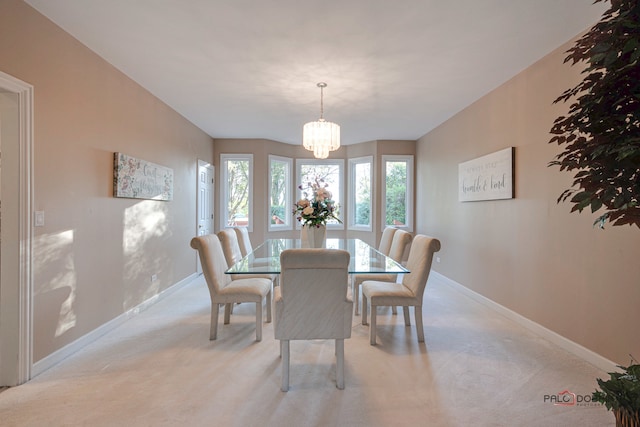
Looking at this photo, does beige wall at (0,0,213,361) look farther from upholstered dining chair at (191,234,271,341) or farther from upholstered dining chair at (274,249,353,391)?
upholstered dining chair at (274,249,353,391)

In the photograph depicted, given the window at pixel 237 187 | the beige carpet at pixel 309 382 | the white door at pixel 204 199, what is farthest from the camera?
the window at pixel 237 187

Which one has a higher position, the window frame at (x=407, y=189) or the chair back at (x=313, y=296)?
the window frame at (x=407, y=189)

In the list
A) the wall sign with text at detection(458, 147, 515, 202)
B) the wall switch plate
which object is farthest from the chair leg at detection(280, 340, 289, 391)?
the wall sign with text at detection(458, 147, 515, 202)

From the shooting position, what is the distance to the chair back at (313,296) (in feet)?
6.54

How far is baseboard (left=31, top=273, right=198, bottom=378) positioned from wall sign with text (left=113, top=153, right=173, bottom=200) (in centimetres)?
122

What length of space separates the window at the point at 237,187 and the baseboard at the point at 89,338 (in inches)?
90.6

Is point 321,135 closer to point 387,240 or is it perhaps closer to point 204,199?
point 387,240

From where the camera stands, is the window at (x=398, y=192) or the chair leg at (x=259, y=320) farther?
the window at (x=398, y=192)

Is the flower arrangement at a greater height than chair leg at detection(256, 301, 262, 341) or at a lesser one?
greater

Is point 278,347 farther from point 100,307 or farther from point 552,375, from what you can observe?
point 552,375

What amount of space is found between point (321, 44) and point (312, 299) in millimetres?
2083

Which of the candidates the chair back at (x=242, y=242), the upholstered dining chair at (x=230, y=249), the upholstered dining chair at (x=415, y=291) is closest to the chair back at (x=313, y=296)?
the upholstered dining chair at (x=415, y=291)

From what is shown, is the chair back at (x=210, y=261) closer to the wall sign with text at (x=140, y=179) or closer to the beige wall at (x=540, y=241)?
the wall sign with text at (x=140, y=179)

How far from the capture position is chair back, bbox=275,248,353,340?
199 cm
